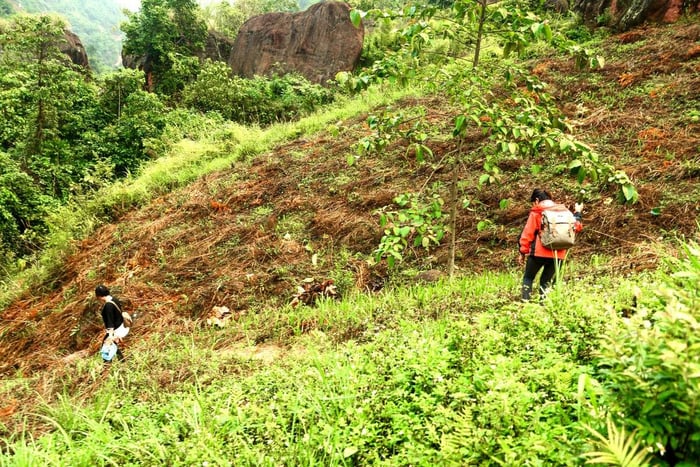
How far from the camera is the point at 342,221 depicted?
23.1ft

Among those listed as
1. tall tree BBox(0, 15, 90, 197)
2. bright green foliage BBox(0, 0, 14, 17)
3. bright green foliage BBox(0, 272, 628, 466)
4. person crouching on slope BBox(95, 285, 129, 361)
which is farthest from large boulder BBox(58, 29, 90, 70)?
bright green foliage BBox(0, 272, 628, 466)

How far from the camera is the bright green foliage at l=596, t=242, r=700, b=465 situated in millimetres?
1074

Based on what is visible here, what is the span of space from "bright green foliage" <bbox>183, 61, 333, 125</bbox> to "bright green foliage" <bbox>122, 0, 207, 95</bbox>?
325cm

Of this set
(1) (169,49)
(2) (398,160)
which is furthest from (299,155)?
(1) (169,49)

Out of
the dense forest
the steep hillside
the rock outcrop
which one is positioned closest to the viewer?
the steep hillside

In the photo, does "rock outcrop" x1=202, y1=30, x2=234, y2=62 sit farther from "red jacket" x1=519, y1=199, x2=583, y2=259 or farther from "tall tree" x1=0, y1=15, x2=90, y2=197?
"red jacket" x1=519, y1=199, x2=583, y2=259

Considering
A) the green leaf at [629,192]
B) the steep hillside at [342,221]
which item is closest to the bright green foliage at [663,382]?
the green leaf at [629,192]

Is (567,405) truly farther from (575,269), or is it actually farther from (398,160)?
(398,160)

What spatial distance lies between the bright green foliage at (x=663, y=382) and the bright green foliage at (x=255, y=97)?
14140 mm

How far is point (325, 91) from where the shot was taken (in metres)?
15.2

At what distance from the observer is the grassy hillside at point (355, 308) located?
1877mm

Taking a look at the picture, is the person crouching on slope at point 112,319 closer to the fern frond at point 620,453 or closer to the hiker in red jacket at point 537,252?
the hiker in red jacket at point 537,252

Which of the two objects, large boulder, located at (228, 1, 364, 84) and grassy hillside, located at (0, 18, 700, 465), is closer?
grassy hillside, located at (0, 18, 700, 465)

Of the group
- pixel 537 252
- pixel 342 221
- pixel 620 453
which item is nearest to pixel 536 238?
pixel 537 252
